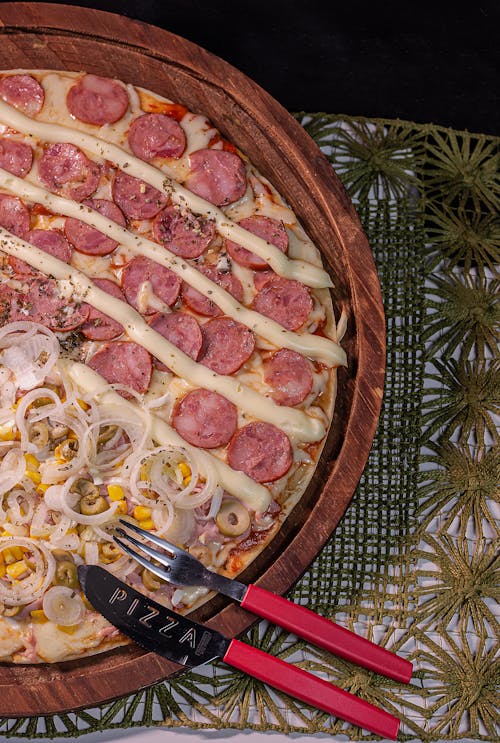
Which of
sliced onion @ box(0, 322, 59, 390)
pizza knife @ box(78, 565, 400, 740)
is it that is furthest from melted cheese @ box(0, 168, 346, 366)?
pizza knife @ box(78, 565, 400, 740)

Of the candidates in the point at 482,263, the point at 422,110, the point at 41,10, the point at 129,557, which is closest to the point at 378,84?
the point at 422,110

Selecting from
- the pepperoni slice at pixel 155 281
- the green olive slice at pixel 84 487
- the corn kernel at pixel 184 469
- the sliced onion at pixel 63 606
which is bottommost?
the sliced onion at pixel 63 606

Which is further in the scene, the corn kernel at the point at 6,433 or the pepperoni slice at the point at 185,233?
the pepperoni slice at the point at 185,233

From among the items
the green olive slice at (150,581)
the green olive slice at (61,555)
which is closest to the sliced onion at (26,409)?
the green olive slice at (61,555)

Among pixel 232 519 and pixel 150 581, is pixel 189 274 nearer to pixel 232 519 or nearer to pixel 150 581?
pixel 232 519

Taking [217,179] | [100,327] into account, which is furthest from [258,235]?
[100,327]

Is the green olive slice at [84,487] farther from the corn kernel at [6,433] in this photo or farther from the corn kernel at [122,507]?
the corn kernel at [6,433]
